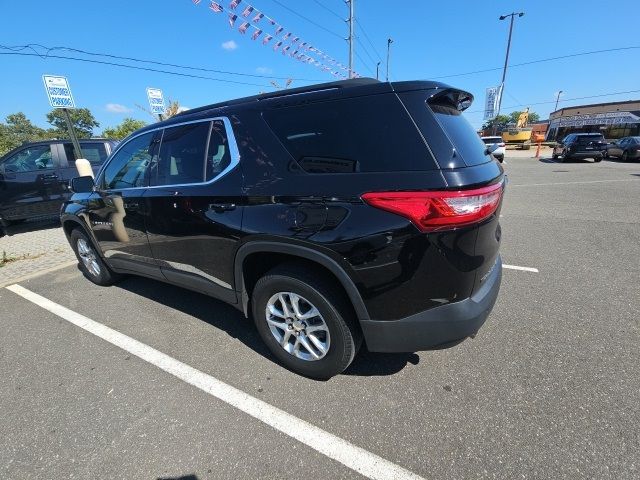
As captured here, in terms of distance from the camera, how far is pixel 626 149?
61.1 ft

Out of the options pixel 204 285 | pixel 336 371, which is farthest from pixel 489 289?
pixel 204 285

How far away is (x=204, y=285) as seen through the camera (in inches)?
111

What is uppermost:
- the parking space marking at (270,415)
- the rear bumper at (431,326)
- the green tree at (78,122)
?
the green tree at (78,122)

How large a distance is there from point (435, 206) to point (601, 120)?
52339mm

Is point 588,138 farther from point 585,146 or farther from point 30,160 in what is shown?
point 30,160

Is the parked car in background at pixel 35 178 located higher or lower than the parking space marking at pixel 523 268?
higher

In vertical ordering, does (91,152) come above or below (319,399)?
above

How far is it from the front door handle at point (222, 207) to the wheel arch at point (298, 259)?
29 centimetres

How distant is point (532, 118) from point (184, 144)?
513 feet

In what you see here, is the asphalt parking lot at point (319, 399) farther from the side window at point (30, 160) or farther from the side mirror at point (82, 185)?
the side window at point (30, 160)

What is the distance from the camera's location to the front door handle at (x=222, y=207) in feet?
7.69

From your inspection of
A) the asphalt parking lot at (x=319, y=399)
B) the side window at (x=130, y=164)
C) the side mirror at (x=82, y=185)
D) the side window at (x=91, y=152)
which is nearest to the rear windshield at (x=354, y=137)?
the asphalt parking lot at (x=319, y=399)

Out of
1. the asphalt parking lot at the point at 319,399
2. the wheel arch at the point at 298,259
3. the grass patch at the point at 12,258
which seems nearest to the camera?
the asphalt parking lot at the point at 319,399

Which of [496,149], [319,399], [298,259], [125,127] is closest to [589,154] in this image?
[496,149]
